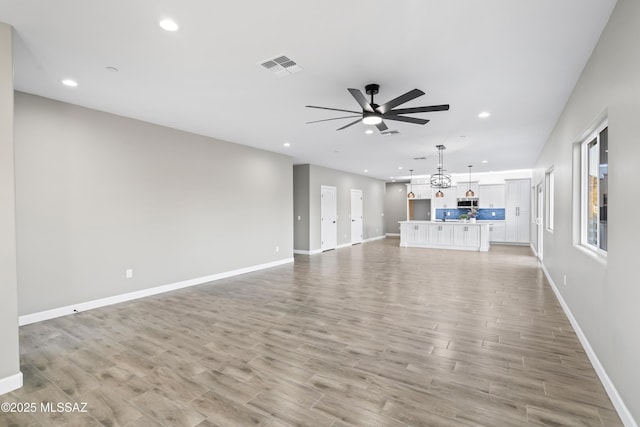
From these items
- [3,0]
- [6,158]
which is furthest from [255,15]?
[6,158]

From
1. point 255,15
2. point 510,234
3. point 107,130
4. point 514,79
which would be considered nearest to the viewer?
point 255,15

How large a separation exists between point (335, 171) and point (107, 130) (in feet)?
24.2

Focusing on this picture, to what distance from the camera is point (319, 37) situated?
2.66 m

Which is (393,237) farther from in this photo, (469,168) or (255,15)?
(255,15)

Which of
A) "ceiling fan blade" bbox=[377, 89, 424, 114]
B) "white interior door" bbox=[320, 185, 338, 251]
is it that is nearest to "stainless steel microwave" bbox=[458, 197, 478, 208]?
"white interior door" bbox=[320, 185, 338, 251]

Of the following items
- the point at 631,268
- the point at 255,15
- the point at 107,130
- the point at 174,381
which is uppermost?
the point at 255,15

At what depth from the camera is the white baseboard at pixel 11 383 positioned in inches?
95.5

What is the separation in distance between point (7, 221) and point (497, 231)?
13.7 m

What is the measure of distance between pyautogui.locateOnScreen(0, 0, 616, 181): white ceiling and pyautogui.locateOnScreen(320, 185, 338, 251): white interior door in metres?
5.22

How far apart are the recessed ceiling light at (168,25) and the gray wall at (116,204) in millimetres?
2833

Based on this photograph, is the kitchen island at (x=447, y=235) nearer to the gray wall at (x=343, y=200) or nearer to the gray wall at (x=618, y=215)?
the gray wall at (x=343, y=200)

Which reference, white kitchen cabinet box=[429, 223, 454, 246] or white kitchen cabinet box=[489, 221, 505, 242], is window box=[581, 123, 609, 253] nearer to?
white kitchen cabinet box=[429, 223, 454, 246]

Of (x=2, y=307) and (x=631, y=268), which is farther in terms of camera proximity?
(x=2, y=307)

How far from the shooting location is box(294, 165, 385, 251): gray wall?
970cm
